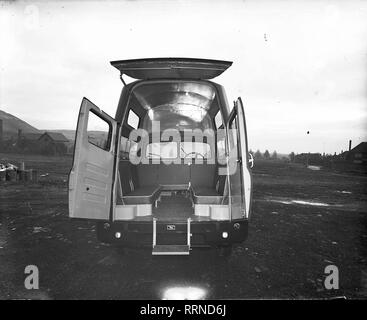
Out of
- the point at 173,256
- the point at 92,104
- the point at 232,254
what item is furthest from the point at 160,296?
the point at 92,104

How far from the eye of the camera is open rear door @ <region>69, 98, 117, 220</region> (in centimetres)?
299

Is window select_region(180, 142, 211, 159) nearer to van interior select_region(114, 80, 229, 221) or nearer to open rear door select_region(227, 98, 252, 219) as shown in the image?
van interior select_region(114, 80, 229, 221)

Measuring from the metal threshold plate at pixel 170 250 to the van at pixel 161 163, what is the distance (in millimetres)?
12

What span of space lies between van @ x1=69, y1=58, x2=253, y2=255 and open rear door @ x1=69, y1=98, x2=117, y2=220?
11 millimetres

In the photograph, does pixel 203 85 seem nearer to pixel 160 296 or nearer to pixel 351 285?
pixel 160 296

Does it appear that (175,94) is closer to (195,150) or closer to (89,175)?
(195,150)

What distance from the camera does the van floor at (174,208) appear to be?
408cm

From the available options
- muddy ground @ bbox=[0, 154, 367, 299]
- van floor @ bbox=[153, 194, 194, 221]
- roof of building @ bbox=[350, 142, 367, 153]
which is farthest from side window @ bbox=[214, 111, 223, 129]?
roof of building @ bbox=[350, 142, 367, 153]

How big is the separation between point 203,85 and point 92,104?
1.72m

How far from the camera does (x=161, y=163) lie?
536 cm

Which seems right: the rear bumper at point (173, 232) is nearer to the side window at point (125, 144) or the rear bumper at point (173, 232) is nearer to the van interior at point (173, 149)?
the van interior at point (173, 149)

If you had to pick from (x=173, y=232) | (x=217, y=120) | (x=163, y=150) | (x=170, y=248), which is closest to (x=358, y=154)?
(x=217, y=120)

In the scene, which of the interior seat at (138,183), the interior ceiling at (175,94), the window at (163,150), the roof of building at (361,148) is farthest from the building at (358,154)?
the interior seat at (138,183)

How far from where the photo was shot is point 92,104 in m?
3.26
